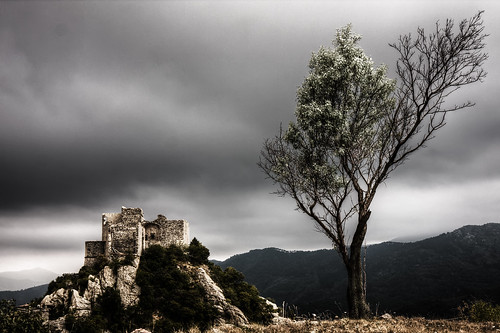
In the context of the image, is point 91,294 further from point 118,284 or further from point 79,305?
point 118,284

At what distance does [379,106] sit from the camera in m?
21.7

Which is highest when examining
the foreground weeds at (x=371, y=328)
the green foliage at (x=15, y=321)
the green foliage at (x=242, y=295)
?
the green foliage at (x=15, y=321)

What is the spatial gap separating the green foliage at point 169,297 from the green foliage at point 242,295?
5.51 m

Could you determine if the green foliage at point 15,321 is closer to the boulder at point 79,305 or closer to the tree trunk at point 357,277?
the tree trunk at point 357,277

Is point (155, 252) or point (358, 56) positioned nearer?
point (358, 56)

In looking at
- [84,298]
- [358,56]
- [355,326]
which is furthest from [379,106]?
[84,298]

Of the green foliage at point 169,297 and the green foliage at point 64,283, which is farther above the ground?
the green foliage at point 64,283

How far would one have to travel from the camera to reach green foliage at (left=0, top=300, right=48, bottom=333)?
19.5 metres

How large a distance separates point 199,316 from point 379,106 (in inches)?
1437

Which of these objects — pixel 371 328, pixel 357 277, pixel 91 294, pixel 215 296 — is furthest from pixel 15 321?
pixel 215 296

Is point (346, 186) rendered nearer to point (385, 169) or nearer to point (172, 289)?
point (385, 169)

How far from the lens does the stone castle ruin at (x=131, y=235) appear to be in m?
50.2

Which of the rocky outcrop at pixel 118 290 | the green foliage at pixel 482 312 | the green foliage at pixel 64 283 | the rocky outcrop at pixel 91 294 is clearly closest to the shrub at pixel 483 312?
the green foliage at pixel 482 312

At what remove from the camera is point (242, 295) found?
172 feet
